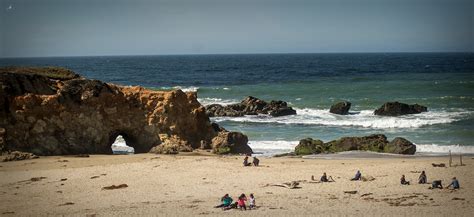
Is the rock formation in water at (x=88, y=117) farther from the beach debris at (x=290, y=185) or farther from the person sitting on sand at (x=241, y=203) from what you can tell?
the person sitting on sand at (x=241, y=203)

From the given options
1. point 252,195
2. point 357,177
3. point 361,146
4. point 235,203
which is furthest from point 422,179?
point 361,146

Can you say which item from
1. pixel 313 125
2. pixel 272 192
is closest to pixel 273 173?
pixel 272 192

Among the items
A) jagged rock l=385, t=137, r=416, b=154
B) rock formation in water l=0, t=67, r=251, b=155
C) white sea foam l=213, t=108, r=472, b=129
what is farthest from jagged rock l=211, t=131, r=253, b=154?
white sea foam l=213, t=108, r=472, b=129

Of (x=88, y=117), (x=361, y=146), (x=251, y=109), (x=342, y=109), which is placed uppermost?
(x=88, y=117)

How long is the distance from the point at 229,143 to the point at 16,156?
436 inches

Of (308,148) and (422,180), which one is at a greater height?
(422,180)

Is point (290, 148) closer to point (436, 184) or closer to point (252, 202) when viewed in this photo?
point (436, 184)

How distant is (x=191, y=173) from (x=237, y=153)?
7364mm

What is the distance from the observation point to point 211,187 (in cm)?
2200

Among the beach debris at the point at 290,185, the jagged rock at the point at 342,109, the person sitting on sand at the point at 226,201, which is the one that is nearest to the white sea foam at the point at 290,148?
the beach debris at the point at 290,185

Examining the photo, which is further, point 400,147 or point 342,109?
point 342,109

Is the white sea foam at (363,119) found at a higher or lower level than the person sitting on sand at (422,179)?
lower

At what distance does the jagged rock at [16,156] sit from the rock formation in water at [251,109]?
22668 mm

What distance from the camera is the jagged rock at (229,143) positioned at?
31047 millimetres
